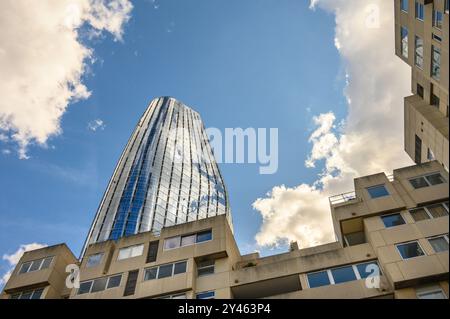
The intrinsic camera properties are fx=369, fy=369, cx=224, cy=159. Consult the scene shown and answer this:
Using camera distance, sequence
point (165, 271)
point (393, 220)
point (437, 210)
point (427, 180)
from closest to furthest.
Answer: point (437, 210) < point (393, 220) < point (427, 180) < point (165, 271)

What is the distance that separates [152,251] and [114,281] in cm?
312

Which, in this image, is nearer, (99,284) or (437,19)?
(99,284)

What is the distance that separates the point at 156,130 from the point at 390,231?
150971mm

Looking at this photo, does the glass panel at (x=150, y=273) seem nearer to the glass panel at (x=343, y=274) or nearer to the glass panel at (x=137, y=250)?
the glass panel at (x=137, y=250)

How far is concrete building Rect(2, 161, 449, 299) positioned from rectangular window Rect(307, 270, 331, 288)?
57mm

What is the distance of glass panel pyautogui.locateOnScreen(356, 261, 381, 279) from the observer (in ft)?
68.6

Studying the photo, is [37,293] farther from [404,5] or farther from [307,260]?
[404,5]

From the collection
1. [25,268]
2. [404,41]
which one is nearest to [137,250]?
[25,268]

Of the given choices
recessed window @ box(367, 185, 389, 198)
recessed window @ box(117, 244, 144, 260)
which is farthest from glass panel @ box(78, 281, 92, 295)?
recessed window @ box(367, 185, 389, 198)

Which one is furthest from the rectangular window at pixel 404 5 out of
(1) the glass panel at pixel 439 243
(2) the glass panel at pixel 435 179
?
(1) the glass panel at pixel 439 243

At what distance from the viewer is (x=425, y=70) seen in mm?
27688

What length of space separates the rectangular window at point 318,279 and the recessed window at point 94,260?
1461cm

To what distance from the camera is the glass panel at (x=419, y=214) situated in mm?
21734
